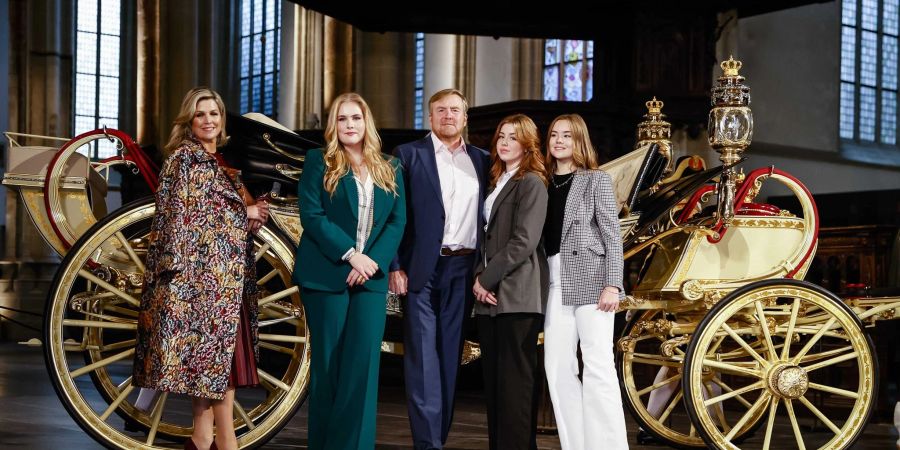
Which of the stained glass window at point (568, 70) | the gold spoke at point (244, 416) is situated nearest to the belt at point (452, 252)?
the gold spoke at point (244, 416)

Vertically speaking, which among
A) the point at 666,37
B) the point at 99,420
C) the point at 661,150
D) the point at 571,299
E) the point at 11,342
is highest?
the point at 666,37

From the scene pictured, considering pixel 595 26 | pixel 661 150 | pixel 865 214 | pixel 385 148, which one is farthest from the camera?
pixel 865 214

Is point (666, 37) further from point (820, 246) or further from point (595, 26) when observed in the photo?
point (820, 246)

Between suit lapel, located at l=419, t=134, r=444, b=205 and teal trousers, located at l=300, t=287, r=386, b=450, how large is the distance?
60 cm

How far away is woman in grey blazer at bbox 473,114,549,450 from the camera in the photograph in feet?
15.3

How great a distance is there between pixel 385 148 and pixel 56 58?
466 inches

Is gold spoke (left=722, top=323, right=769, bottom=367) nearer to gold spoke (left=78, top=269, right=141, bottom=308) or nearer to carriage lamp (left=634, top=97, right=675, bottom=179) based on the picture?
carriage lamp (left=634, top=97, right=675, bottom=179)

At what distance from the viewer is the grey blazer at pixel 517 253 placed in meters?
4.65

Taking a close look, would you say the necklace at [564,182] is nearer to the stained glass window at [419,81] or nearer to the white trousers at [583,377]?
the white trousers at [583,377]

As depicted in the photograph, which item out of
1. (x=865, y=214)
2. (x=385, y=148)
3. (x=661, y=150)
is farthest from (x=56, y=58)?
(x=661, y=150)

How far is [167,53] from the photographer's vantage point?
19.8 meters

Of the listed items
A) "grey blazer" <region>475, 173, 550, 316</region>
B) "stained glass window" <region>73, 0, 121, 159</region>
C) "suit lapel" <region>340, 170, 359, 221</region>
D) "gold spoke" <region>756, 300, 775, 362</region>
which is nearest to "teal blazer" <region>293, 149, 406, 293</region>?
"suit lapel" <region>340, 170, 359, 221</region>

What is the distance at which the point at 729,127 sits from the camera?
546 centimetres

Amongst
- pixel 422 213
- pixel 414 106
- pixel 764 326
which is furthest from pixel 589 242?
pixel 414 106
